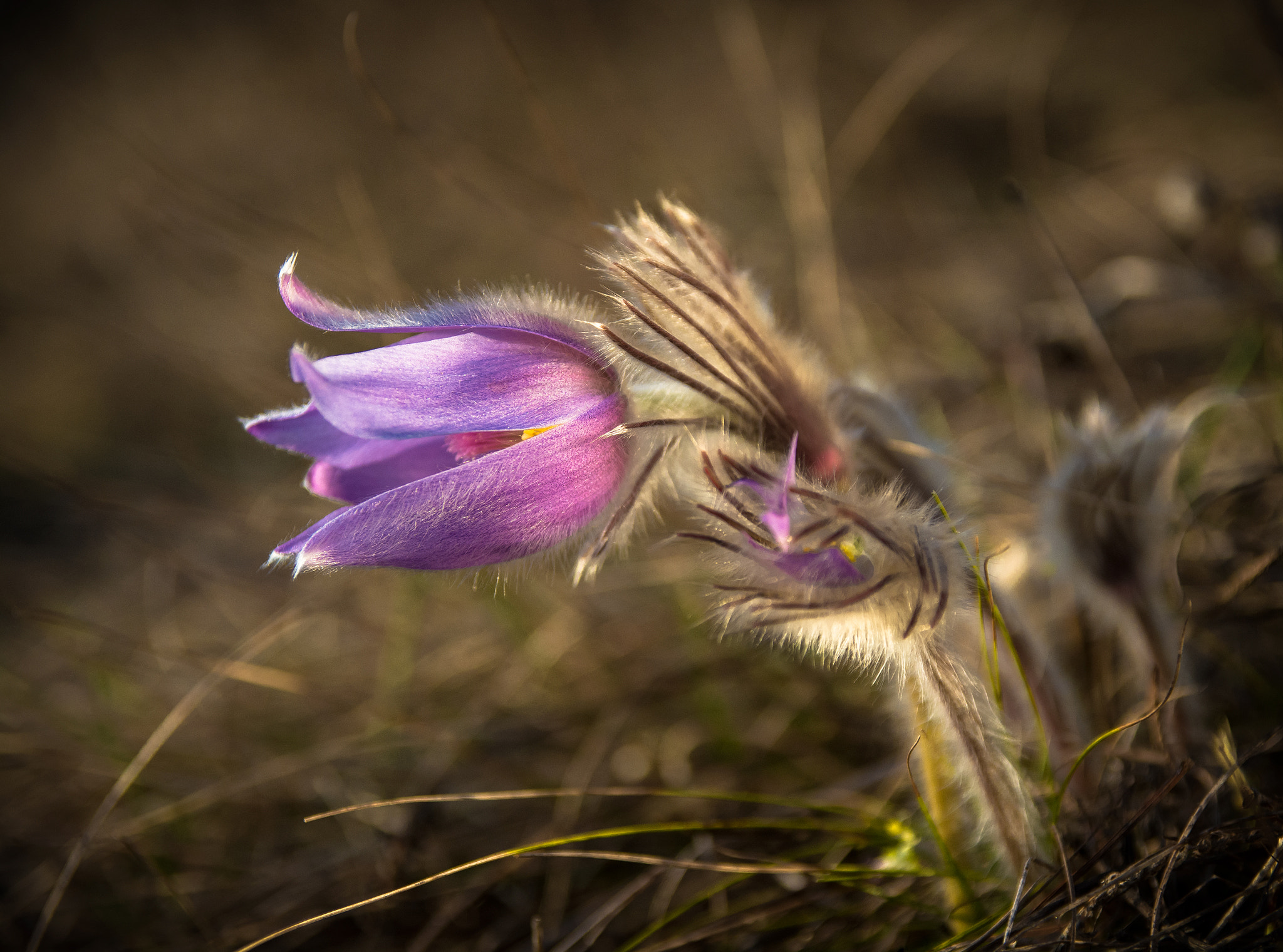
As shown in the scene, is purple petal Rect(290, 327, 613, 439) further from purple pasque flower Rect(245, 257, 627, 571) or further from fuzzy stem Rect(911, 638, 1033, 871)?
fuzzy stem Rect(911, 638, 1033, 871)

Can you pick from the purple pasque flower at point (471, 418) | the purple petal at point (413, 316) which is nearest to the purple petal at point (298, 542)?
the purple pasque flower at point (471, 418)

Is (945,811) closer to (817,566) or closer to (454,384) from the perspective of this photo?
(817,566)

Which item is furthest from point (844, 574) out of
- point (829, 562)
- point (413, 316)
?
point (413, 316)

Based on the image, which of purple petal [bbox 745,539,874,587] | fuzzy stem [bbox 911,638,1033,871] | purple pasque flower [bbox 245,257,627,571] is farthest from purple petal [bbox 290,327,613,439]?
fuzzy stem [bbox 911,638,1033,871]

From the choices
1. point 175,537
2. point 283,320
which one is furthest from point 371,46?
point 175,537

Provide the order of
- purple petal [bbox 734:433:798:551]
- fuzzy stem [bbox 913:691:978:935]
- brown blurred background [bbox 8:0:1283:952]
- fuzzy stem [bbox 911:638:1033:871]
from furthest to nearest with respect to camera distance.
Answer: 1. brown blurred background [bbox 8:0:1283:952]
2. fuzzy stem [bbox 913:691:978:935]
3. fuzzy stem [bbox 911:638:1033:871]
4. purple petal [bbox 734:433:798:551]

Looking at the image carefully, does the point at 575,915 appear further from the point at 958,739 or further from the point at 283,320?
the point at 283,320

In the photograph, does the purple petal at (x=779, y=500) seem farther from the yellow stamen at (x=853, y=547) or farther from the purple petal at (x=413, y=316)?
the purple petal at (x=413, y=316)
